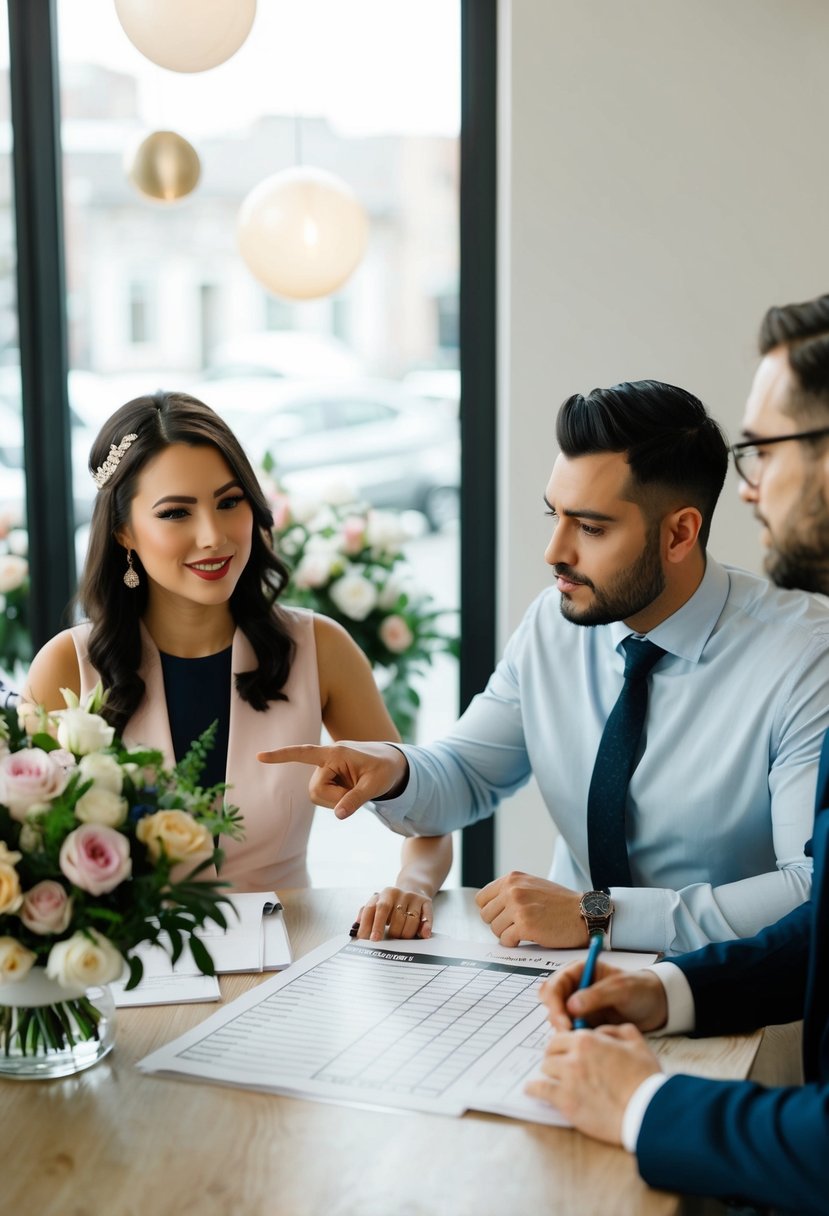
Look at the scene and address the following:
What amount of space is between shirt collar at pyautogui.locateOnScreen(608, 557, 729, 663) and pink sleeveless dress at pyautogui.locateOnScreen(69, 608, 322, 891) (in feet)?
2.27

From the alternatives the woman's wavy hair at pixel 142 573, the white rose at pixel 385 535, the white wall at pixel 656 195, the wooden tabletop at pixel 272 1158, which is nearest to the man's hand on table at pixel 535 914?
the wooden tabletop at pixel 272 1158

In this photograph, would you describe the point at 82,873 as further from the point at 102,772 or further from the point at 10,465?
the point at 10,465

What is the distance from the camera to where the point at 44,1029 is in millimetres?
1248

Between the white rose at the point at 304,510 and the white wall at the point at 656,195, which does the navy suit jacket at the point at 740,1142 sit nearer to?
the white wall at the point at 656,195

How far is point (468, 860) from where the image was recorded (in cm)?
305

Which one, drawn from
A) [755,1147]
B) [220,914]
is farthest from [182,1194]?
[755,1147]

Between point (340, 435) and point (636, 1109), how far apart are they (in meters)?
2.26

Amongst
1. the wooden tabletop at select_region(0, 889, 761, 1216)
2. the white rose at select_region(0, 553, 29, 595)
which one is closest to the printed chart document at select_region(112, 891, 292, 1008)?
the wooden tabletop at select_region(0, 889, 761, 1216)

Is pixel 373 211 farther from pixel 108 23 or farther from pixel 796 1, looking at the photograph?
pixel 796 1

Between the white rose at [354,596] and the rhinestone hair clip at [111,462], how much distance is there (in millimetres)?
759

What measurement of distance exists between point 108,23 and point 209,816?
8.10 ft

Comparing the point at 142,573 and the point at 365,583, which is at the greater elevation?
the point at 142,573

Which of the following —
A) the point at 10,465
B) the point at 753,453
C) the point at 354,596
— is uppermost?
the point at 753,453

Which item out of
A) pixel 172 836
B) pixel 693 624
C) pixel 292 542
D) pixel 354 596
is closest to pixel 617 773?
pixel 693 624
